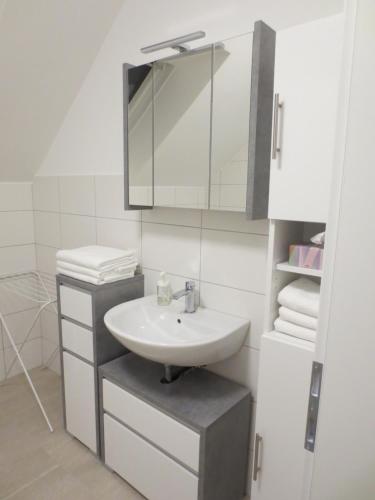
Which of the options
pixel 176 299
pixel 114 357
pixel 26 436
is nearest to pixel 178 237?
pixel 176 299

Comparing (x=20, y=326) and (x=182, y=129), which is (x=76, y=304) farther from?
(x=20, y=326)

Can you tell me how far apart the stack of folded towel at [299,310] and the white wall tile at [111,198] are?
1.00 meters

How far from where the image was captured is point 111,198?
2.02 meters

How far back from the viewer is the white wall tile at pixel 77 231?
7.18ft

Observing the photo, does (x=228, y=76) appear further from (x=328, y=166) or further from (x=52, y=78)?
(x=52, y=78)

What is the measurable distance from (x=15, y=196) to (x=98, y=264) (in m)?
1.19

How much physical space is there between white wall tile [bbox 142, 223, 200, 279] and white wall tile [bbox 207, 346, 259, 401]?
42 centimetres

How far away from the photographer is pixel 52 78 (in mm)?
1932

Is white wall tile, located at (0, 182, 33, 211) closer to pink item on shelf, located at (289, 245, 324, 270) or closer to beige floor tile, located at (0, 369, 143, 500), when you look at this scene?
beige floor tile, located at (0, 369, 143, 500)

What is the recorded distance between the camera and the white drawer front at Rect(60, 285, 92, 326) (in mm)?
1702

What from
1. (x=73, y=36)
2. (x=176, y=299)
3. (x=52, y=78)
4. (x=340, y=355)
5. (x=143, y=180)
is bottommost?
(x=176, y=299)

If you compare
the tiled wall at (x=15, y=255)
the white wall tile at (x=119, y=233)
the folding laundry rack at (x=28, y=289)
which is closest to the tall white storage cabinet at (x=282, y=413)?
the white wall tile at (x=119, y=233)

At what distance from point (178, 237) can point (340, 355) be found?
1149 millimetres

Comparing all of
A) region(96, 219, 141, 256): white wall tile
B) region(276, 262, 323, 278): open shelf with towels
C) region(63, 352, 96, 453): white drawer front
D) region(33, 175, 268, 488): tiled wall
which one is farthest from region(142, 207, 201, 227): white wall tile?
region(63, 352, 96, 453): white drawer front
